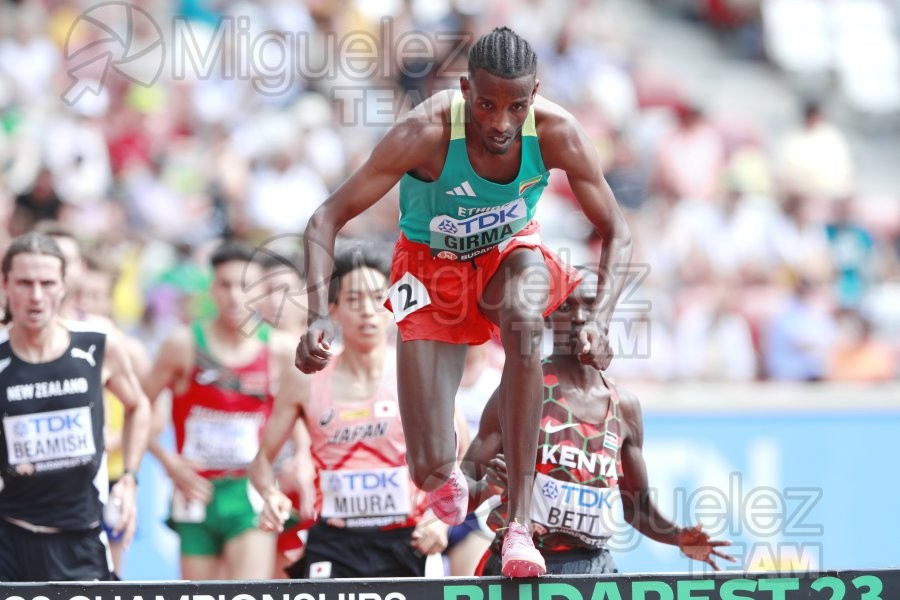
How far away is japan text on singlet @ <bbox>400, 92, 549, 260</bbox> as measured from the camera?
19.2 feet

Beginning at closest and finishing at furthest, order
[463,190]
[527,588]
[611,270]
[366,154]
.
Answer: [527,588]
[463,190]
[611,270]
[366,154]

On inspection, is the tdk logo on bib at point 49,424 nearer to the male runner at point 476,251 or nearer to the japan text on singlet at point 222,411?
the japan text on singlet at point 222,411

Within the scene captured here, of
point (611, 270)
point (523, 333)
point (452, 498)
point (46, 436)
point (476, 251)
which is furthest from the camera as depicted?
point (46, 436)

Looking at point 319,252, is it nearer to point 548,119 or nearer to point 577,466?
point 548,119

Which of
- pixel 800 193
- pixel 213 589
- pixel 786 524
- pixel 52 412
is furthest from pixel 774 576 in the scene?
pixel 800 193

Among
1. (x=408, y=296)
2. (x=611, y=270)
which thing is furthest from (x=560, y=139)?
(x=408, y=296)

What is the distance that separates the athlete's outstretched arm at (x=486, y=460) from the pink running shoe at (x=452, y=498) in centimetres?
12

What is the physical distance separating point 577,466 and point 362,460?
138cm

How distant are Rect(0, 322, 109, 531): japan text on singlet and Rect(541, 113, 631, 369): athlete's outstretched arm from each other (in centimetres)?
285

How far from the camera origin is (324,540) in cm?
724

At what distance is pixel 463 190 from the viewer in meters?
5.90

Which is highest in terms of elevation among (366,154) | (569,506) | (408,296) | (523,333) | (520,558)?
(366,154)

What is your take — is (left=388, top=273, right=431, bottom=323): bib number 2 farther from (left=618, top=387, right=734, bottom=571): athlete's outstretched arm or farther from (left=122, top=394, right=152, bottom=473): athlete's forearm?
(left=122, top=394, right=152, bottom=473): athlete's forearm

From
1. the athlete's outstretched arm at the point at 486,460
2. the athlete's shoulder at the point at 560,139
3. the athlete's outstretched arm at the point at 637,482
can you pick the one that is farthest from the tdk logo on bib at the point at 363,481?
the athlete's shoulder at the point at 560,139
